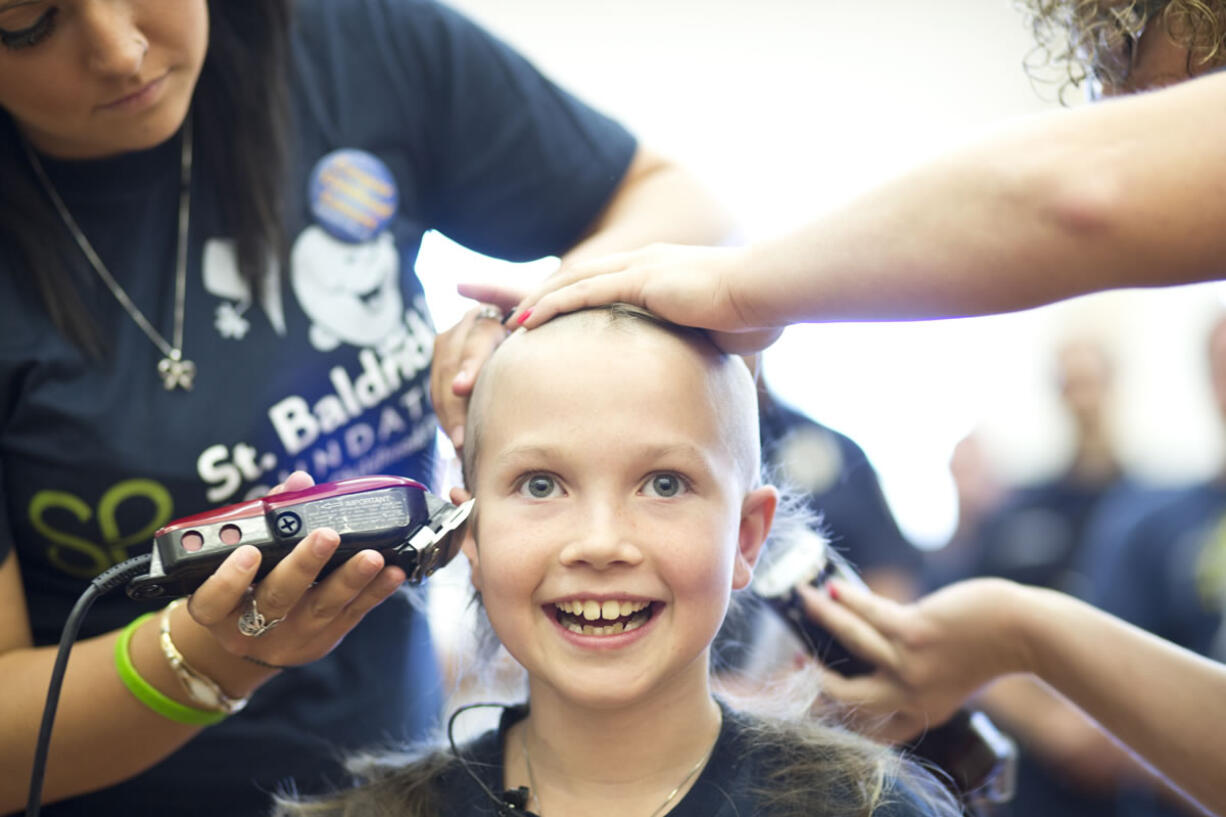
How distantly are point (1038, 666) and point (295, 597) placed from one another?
82cm

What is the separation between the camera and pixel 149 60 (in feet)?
4.19

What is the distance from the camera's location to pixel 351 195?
5.02ft

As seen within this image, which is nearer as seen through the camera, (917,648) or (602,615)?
(602,615)

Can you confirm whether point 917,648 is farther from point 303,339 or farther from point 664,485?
point 303,339

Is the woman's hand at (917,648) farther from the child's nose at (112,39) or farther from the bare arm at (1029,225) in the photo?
the child's nose at (112,39)

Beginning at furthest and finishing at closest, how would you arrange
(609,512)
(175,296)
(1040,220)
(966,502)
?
(966,502) → (175,296) → (609,512) → (1040,220)

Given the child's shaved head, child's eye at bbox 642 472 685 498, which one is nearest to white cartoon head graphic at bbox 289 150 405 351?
the child's shaved head

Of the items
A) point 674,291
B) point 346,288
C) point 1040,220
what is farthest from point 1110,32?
point 346,288

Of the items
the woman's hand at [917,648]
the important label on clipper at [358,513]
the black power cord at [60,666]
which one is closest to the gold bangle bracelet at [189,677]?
the black power cord at [60,666]

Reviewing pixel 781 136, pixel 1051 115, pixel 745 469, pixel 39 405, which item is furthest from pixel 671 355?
pixel 781 136

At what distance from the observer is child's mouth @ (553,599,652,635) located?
1.13 m

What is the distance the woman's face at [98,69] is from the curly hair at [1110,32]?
930 mm

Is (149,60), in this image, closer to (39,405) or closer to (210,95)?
(210,95)

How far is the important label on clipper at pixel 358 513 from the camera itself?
1.02 meters
